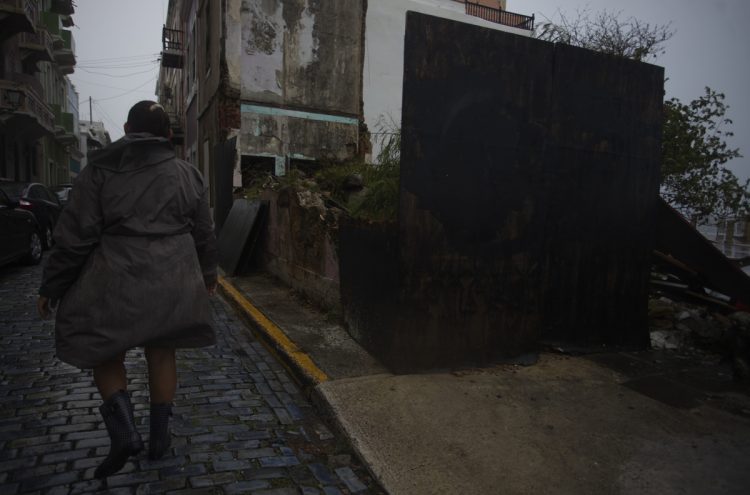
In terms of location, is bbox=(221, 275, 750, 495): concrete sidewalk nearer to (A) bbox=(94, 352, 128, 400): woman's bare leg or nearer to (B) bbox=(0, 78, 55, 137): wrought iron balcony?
(A) bbox=(94, 352, 128, 400): woman's bare leg

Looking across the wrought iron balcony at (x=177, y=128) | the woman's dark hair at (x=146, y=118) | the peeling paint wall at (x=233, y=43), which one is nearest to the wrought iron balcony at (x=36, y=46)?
the wrought iron balcony at (x=177, y=128)

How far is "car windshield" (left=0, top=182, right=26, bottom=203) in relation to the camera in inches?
380

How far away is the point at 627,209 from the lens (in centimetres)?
412

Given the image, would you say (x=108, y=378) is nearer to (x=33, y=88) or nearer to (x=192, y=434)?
(x=192, y=434)

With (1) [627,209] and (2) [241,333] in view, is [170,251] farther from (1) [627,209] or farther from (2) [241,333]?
(1) [627,209]

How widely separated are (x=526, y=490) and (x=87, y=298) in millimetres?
2169

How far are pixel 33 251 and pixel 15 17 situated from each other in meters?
14.2

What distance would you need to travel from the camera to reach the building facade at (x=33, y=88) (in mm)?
17984

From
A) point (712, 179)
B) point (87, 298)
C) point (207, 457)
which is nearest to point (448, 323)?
point (207, 457)

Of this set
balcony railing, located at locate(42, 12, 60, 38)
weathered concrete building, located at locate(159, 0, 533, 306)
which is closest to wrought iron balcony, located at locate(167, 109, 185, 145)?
weathered concrete building, located at locate(159, 0, 533, 306)

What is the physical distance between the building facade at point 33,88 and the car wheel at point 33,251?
455 inches

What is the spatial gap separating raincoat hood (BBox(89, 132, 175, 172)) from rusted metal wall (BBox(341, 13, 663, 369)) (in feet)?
5.00

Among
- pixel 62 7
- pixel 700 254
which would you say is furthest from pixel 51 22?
pixel 700 254

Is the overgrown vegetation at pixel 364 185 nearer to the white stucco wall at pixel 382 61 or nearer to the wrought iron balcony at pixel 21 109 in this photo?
the white stucco wall at pixel 382 61
